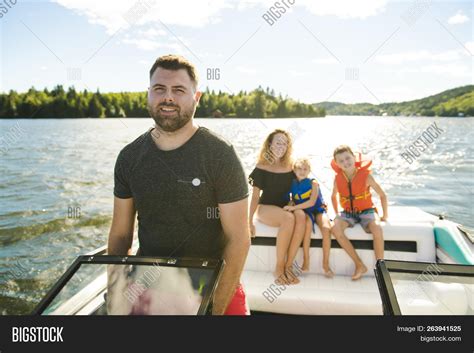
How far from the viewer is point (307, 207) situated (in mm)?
3400

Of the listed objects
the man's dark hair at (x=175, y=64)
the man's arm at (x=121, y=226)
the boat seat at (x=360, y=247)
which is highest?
the man's dark hair at (x=175, y=64)

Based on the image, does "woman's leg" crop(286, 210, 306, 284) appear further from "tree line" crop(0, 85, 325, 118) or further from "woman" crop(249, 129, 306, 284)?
"tree line" crop(0, 85, 325, 118)

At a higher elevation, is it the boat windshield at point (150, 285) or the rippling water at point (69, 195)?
the boat windshield at point (150, 285)

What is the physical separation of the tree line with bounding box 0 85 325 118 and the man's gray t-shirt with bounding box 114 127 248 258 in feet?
79.8

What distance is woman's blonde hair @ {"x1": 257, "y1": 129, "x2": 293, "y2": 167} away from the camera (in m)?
3.59

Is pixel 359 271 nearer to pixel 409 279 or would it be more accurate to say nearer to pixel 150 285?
pixel 409 279

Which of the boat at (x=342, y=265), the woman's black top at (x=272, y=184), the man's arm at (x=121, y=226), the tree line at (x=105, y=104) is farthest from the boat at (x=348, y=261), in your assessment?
the tree line at (x=105, y=104)

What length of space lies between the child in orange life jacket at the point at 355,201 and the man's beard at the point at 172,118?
2231mm

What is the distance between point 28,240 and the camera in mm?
6871

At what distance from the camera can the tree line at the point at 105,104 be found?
2687 cm

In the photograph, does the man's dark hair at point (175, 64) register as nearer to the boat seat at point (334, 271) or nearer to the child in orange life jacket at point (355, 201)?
the boat seat at point (334, 271)

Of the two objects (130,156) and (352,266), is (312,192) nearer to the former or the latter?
(352,266)

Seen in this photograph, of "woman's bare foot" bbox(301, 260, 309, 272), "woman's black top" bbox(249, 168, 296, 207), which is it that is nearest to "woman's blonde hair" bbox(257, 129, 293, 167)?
"woman's black top" bbox(249, 168, 296, 207)
